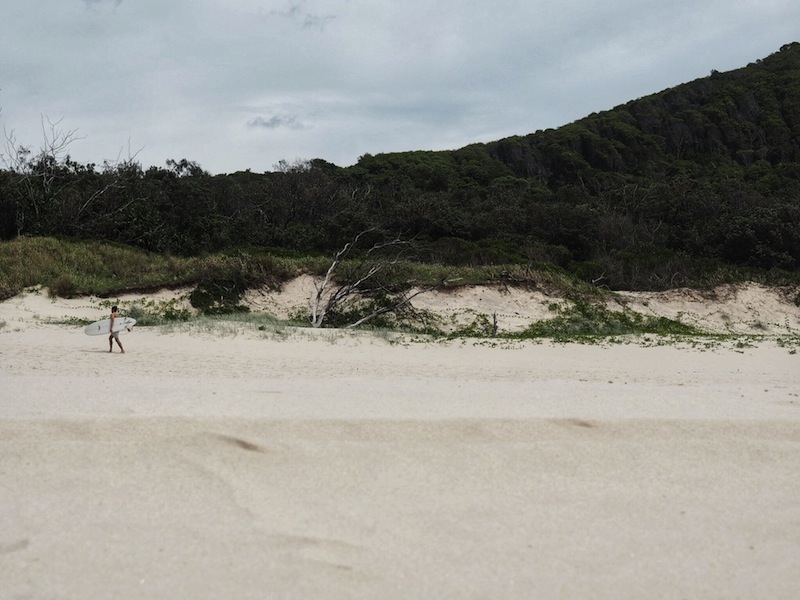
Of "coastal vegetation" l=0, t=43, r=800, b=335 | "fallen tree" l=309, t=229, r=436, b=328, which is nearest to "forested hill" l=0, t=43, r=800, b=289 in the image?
"coastal vegetation" l=0, t=43, r=800, b=335

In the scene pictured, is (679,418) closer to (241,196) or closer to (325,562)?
(325,562)

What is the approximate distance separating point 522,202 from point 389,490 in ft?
139

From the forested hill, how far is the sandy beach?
2091 cm

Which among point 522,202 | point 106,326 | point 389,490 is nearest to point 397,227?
point 522,202

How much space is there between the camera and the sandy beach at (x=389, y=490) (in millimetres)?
4617

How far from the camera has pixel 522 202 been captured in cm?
4662

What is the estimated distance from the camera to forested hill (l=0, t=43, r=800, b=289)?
31.5 meters

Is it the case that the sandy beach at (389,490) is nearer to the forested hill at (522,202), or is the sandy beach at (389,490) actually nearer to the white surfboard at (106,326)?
the white surfboard at (106,326)

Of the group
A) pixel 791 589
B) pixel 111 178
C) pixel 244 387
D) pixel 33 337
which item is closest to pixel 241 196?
pixel 111 178

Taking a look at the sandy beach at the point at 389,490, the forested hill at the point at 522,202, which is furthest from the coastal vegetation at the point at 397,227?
the sandy beach at the point at 389,490

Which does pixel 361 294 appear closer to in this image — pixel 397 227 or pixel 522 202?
pixel 397 227

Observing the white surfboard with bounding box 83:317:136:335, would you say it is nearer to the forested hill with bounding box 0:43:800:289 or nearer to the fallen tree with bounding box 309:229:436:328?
the fallen tree with bounding box 309:229:436:328

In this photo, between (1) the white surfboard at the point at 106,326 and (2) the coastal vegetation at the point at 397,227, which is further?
(2) the coastal vegetation at the point at 397,227

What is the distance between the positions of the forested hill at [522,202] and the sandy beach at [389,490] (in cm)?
2091
